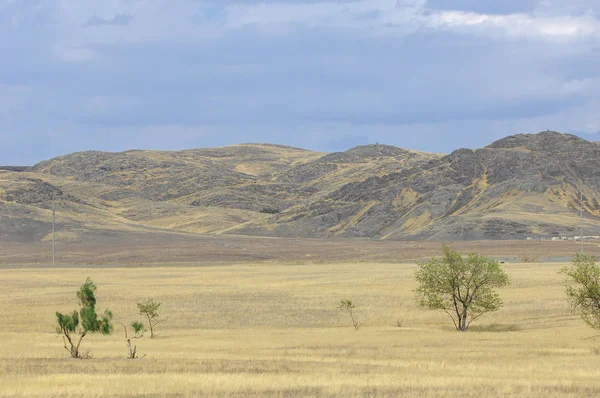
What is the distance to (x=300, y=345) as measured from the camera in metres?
41.8

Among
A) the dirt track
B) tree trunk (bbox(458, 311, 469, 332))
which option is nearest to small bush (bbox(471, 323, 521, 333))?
tree trunk (bbox(458, 311, 469, 332))

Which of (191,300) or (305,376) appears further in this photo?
(191,300)

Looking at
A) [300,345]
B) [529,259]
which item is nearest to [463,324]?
[300,345]

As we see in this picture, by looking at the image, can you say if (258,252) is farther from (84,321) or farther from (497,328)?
(84,321)

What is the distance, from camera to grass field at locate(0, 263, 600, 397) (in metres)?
26.5

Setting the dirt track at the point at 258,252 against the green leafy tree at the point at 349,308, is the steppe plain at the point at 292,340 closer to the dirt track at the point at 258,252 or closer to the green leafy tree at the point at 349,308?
the green leafy tree at the point at 349,308

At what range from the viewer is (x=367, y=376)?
96.0ft

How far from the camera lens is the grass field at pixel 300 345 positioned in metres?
26.5

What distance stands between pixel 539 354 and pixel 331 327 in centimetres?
1769

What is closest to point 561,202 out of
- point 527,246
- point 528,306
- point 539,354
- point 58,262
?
point 527,246

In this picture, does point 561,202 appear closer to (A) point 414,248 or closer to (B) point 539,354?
(A) point 414,248

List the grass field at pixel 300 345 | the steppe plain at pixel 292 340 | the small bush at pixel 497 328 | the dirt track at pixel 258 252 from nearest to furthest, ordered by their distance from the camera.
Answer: the grass field at pixel 300 345 < the steppe plain at pixel 292 340 < the small bush at pixel 497 328 < the dirt track at pixel 258 252

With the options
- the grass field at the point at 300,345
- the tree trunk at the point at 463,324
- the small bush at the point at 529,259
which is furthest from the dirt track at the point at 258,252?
the tree trunk at the point at 463,324

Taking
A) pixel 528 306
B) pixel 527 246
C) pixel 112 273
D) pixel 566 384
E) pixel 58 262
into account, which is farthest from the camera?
pixel 527 246
